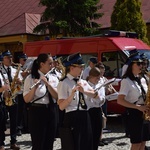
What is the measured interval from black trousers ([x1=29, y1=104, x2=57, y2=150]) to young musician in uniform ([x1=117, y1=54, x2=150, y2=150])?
99 centimetres

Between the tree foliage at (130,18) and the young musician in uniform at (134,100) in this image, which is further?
→ the tree foliage at (130,18)

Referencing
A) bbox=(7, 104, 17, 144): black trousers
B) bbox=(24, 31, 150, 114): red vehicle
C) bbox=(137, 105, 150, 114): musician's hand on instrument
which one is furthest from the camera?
bbox=(24, 31, 150, 114): red vehicle

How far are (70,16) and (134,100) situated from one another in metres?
14.8

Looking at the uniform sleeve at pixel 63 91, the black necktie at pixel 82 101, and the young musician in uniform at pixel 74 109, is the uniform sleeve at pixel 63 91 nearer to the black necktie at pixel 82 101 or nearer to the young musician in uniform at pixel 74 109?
the young musician in uniform at pixel 74 109

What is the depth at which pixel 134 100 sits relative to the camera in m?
5.14

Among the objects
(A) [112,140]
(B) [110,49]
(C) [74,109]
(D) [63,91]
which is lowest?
(A) [112,140]

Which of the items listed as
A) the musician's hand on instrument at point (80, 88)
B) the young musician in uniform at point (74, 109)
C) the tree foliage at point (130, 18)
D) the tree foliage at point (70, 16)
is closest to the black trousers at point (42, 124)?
the young musician in uniform at point (74, 109)

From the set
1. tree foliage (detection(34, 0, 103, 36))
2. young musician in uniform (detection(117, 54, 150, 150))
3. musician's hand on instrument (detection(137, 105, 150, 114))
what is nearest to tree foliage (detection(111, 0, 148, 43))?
tree foliage (detection(34, 0, 103, 36))

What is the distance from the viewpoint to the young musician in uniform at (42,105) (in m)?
5.23

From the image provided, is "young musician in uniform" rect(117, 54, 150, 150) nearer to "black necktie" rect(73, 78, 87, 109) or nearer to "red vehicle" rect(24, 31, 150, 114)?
"black necktie" rect(73, 78, 87, 109)

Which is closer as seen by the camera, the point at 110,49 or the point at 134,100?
the point at 134,100

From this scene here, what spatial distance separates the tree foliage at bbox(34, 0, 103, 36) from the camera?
1916cm

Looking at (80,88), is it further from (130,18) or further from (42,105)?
(130,18)

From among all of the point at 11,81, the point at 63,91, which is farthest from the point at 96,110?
the point at 11,81
